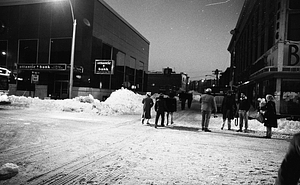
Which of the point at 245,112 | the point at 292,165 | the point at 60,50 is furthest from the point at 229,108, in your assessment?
the point at 60,50

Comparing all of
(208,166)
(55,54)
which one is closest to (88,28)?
(55,54)

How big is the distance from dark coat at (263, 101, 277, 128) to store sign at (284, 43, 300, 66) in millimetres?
13026

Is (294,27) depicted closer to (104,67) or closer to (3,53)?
(104,67)

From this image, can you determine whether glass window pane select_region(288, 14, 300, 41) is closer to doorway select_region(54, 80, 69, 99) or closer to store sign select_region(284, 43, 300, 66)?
store sign select_region(284, 43, 300, 66)

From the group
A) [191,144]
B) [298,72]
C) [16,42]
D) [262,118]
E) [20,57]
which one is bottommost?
[191,144]

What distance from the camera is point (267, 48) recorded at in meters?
22.3

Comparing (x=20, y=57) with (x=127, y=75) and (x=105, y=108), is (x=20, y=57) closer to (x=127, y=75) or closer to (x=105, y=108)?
(x=127, y=75)

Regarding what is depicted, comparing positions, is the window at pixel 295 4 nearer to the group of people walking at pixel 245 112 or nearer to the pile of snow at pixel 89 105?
the group of people walking at pixel 245 112

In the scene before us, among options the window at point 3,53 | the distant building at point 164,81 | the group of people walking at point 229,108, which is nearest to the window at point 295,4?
the group of people walking at point 229,108

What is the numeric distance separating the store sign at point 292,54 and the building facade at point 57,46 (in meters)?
18.1

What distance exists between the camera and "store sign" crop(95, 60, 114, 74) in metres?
24.5

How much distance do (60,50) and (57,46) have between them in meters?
0.73

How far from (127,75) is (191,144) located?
3149 cm

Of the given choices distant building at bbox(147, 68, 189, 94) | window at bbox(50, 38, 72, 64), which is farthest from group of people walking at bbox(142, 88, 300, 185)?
distant building at bbox(147, 68, 189, 94)
